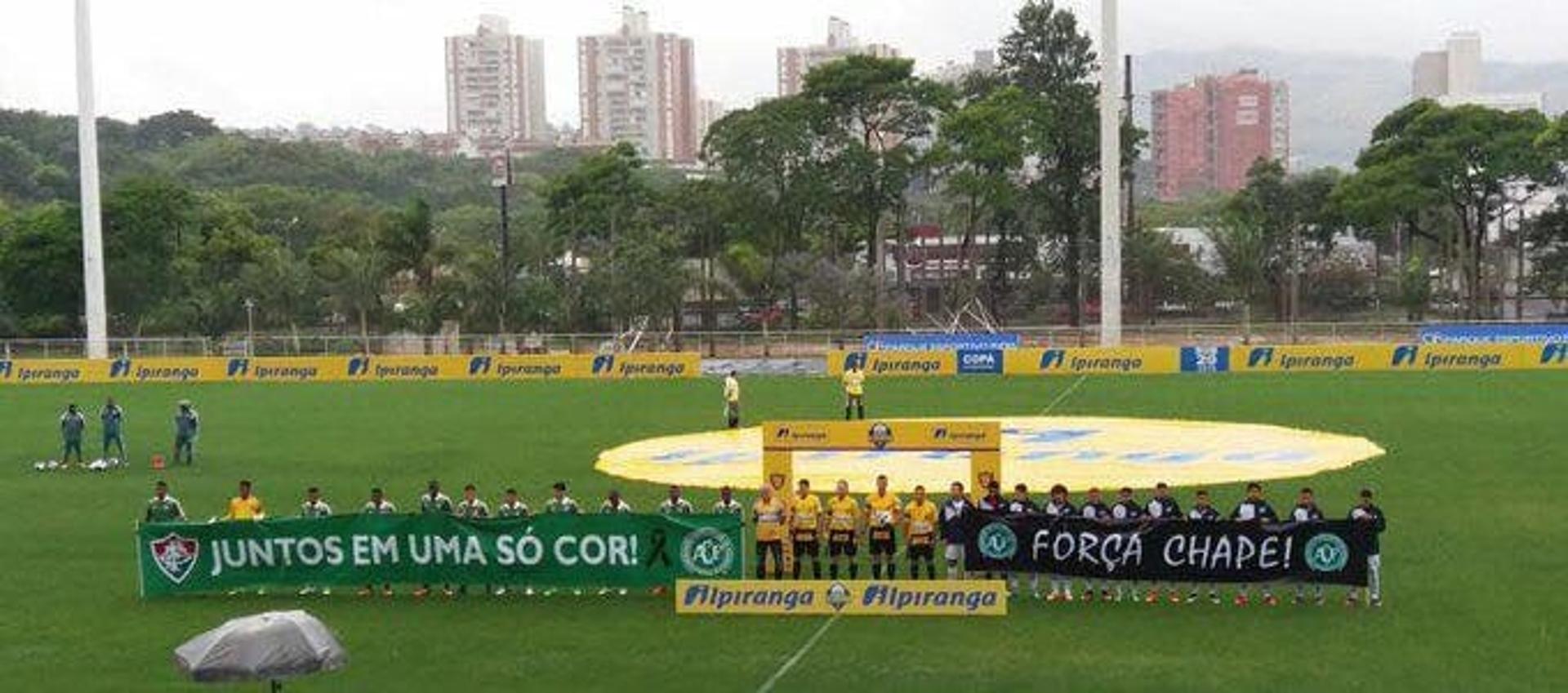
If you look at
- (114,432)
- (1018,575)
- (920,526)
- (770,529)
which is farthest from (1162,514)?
(114,432)

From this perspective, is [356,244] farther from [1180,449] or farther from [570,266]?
[1180,449]

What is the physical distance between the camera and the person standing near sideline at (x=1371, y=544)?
18797mm

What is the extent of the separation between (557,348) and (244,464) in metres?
35.6

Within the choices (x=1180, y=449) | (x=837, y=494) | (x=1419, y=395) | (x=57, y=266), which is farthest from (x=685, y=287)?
(x=837, y=494)

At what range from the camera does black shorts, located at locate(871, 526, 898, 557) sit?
20.6 meters

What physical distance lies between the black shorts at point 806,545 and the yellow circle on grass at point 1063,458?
758 centimetres

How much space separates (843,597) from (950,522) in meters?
1.77

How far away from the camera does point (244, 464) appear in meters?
35.4

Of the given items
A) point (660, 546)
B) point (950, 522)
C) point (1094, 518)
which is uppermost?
point (1094, 518)

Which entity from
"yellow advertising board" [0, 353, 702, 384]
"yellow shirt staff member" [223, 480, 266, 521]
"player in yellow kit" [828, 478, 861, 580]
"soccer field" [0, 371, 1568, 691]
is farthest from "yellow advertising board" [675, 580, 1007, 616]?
"yellow advertising board" [0, 353, 702, 384]

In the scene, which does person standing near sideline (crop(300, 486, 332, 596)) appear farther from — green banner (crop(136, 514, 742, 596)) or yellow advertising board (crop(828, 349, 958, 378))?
yellow advertising board (crop(828, 349, 958, 378))

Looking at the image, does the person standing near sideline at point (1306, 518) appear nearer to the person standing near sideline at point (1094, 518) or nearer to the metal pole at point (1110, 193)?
the person standing near sideline at point (1094, 518)

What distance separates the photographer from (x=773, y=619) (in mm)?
19109

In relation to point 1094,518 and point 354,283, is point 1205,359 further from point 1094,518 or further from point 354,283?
point 354,283
